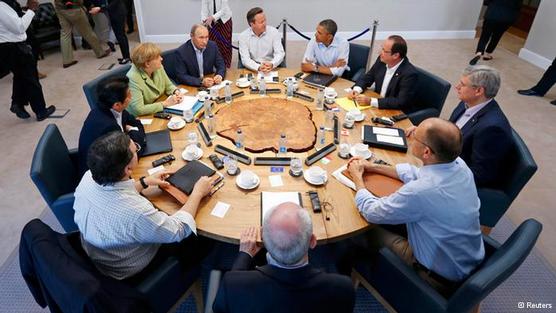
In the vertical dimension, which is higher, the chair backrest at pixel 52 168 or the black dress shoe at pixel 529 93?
the chair backrest at pixel 52 168

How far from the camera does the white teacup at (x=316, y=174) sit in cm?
224

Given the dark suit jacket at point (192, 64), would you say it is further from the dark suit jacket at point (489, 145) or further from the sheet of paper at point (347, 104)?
the dark suit jacket at point (489, 145)

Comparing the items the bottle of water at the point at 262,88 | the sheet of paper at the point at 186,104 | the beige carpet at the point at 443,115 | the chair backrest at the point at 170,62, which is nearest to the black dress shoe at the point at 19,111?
the beige carpet at the point at 443,115

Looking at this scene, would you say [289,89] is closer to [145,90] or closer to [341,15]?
[145,90]

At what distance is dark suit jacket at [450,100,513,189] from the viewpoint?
2.37 m

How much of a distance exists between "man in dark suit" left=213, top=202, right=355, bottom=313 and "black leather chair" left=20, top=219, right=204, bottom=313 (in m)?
0.44

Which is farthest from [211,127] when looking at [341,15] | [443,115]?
[341,15]

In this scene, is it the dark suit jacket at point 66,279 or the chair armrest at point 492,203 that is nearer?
the dark suit jacket at point 66,279

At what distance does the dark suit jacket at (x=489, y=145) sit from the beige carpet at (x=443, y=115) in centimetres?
105

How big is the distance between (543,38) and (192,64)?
20.6 feet

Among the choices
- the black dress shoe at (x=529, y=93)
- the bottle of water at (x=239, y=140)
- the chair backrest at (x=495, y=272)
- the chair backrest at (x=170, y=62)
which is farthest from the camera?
the black dress shoe at (x=529, y=93)

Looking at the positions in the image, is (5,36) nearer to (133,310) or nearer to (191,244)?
(191,244)

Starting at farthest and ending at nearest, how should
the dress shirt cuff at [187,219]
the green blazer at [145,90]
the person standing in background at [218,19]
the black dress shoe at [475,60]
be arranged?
the black dress shoe at [475,60], the person standing in background at [218,19], the green blazer at [145,90], the dress shirt cuff at [187,219]

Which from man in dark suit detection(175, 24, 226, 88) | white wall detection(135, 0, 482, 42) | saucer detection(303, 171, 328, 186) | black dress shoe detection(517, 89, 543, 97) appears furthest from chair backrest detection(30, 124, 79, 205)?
black dress shoe detection(517, 89, 543, 97)
